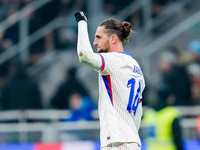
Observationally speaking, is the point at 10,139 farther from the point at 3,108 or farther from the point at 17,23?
the point at 17,23

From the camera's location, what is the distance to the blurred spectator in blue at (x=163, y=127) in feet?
26.4

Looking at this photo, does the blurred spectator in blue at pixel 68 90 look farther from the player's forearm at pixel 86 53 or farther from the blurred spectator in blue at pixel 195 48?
the player's forearm at pixel 86 53

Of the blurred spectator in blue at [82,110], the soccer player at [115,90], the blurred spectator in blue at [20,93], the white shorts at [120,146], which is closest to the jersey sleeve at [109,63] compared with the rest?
the soccer player at [115,90]

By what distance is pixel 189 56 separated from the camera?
12430mm

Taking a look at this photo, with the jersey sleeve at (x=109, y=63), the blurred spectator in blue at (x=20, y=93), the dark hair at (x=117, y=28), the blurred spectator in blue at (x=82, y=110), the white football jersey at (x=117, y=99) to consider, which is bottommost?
the white football jersey at (x=117, y=99)

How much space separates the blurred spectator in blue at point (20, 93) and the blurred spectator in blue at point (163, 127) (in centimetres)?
264

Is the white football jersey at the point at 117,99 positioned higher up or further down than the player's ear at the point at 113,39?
further down

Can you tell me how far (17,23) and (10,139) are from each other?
3.01 m

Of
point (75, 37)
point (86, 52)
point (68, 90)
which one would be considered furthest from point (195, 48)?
point (86, 52)

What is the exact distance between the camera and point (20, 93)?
419 inches

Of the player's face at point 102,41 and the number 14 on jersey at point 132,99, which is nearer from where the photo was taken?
the number 14 on jersey at point 132,99

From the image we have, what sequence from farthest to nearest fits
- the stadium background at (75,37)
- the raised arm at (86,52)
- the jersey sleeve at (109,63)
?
the stadium background at (75,37)
the jersey sleeve at (109,63)
the raised arm at (86,52)

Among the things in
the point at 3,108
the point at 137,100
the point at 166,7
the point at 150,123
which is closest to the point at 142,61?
the point at 166,7

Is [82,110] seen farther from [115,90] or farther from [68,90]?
[115,90]
